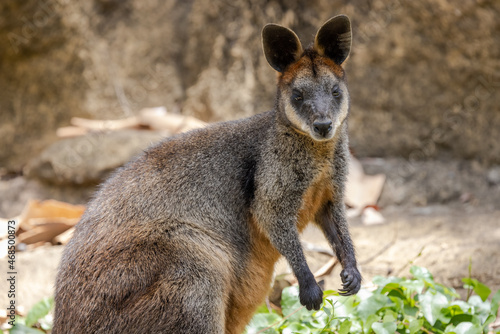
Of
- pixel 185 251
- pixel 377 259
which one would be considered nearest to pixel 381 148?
pixel 377 259

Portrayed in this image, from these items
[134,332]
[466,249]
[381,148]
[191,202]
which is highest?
[191,202]

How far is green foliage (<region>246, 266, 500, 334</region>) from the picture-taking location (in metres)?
4.48

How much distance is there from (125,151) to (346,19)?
4746 millimetres

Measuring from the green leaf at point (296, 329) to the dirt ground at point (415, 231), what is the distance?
985 millimetres

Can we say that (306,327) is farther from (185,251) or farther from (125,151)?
(125,151)

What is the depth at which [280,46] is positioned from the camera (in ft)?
14.6

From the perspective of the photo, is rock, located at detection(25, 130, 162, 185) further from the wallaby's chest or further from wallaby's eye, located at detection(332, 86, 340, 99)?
wallaby's eye, located at detection(332, 86, 340, 99)

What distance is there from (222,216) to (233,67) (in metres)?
4.51

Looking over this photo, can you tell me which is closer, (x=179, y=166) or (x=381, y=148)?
(x=179, y=166)

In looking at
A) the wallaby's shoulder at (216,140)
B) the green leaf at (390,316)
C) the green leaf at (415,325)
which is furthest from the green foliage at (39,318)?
the green leaf at (415,325)

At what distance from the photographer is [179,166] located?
4.41 meters

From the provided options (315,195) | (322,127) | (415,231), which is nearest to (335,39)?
(322,127)

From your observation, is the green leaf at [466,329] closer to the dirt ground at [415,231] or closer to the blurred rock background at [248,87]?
the dirt ground at [415,231]

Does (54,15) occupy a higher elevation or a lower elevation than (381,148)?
higher
